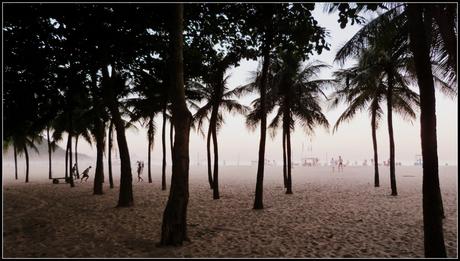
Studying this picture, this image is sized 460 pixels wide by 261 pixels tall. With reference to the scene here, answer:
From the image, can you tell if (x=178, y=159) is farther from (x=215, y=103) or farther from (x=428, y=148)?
(x=215, y=103)

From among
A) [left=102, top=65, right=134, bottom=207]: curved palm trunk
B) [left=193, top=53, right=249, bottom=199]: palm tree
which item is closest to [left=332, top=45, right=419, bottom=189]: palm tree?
[left=193, top=53, right=249, bottom=199]: palm tree

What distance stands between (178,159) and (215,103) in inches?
318

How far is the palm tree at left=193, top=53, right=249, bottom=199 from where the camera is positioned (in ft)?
49.5

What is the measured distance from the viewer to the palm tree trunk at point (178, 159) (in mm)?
7453

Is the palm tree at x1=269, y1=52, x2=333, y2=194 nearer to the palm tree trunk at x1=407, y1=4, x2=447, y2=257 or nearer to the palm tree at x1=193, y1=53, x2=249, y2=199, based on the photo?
the palm tree at x1=193, y1=53, x2=249, y2=199

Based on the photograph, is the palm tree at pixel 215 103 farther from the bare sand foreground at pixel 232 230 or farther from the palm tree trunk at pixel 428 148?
the palm tree trunk at pixel 428 148

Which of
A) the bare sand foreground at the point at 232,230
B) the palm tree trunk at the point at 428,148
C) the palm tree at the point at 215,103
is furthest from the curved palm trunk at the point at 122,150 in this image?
the palm tree trunk at the point at 428,148

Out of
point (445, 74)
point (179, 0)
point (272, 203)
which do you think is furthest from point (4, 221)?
point (445, 74)

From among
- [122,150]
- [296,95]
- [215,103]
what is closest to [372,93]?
[296,95]

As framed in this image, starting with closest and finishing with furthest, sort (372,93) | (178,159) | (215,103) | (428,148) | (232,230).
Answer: (428,148), (178,159), (232,230), (215,103), (372,93)

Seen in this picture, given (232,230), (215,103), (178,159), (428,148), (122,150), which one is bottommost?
(232,230)

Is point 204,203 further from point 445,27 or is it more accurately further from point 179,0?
point 445,27

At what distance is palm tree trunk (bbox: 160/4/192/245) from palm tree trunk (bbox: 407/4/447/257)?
442cm

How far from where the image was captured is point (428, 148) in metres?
5.64
